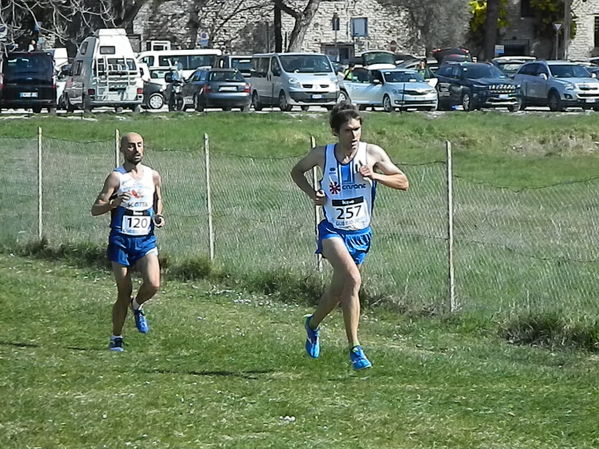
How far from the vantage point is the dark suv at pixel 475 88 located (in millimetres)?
41500

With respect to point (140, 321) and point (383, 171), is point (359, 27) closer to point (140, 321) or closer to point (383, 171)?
point (140, 321)

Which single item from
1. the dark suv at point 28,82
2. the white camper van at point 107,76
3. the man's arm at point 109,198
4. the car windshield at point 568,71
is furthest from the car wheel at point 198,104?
the man's arm at point 109,198

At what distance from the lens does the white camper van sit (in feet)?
141

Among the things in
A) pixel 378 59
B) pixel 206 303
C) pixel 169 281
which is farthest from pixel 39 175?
pixel 378 59

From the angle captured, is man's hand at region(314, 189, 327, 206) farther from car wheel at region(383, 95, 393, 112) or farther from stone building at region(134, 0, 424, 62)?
stone building at region(134, 0, 424, 62)

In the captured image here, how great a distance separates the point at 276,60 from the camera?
1673 inches

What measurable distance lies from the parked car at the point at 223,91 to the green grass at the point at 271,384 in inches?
1191

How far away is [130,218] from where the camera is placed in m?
10.0

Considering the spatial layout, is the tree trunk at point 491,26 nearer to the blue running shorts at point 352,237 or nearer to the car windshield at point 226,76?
the car windshield at point 226,76

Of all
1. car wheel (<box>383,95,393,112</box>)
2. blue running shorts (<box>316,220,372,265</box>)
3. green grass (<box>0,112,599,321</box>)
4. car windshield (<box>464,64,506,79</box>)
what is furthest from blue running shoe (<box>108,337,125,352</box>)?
car windshield (<box>464,64,506,79</box>)

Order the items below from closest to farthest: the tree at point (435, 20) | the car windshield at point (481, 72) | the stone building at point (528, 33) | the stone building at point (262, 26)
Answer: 1. the car windshield at point (481, 72)
2. the stone building at point (262, 26)
3. the tree at point (435, 20)
4. the stone building at point (528, 33)

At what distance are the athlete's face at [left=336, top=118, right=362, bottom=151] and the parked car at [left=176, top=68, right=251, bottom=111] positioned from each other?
34.1 m

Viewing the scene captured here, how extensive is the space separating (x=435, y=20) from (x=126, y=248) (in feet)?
235

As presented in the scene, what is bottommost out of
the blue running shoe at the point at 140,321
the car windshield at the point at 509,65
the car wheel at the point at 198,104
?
the blue running shoe at the point at 140,321
